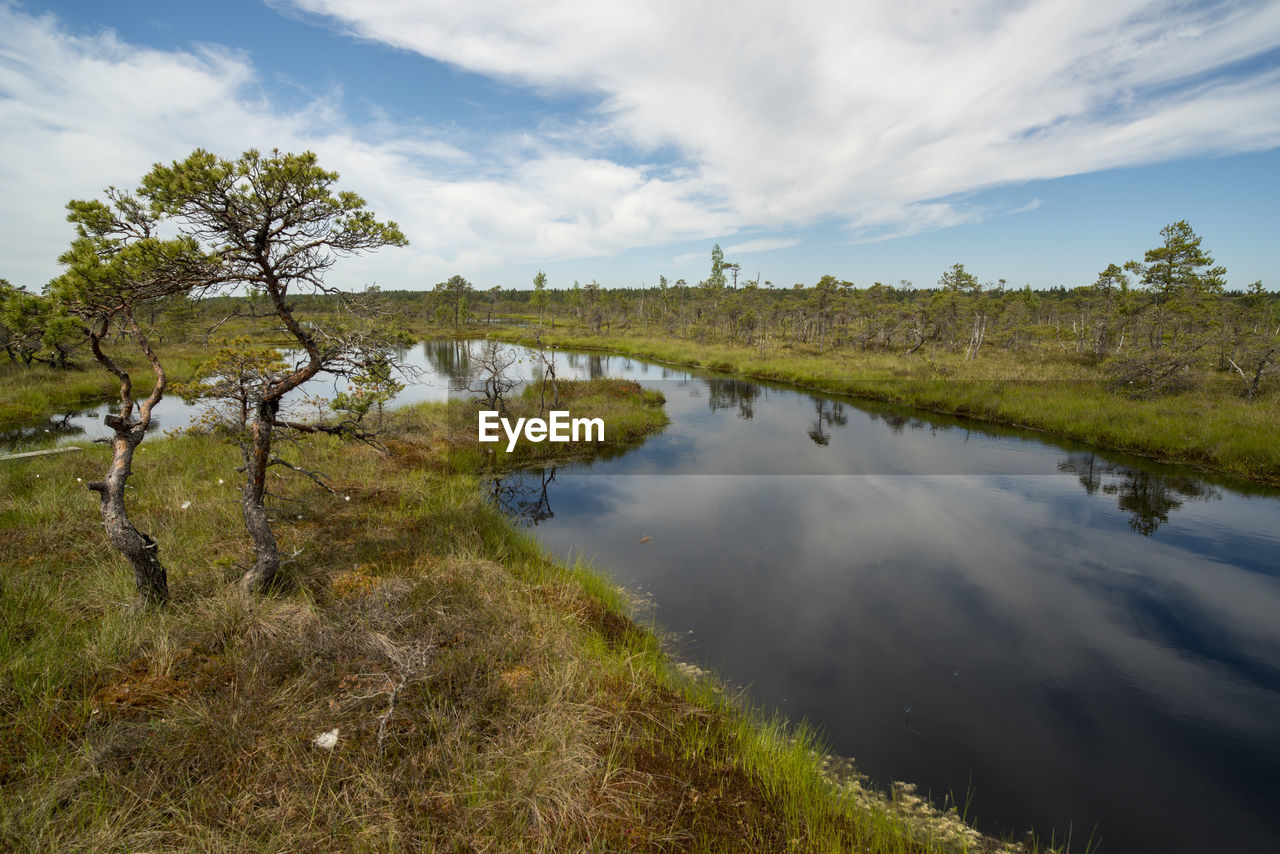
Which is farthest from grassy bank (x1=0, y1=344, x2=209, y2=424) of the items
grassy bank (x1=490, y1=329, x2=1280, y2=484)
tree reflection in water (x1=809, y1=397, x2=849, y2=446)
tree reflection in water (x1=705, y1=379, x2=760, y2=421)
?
grassy bank (x1=490, y1=329, x2=1280, y2=484)

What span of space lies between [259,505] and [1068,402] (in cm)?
2945

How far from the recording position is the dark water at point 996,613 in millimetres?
5969

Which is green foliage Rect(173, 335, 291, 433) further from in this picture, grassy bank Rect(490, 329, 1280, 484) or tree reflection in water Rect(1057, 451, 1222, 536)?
grassy bank Rect(490, 329, 1280, 484)

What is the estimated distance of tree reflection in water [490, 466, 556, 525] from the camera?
45.0 feet

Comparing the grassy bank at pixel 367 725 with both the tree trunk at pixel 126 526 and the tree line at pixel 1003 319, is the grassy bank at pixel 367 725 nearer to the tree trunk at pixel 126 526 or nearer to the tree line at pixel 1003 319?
the tree trunk at pixel 126 526

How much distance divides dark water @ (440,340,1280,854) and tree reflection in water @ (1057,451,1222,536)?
9cm

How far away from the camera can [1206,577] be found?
10.4m

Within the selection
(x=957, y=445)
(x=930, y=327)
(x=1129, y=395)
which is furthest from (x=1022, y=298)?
(x=957, y=445)

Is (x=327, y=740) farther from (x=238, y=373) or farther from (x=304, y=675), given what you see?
(x=238, y=373)

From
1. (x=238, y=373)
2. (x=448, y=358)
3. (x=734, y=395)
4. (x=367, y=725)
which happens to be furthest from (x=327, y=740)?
(x=448, y=358)

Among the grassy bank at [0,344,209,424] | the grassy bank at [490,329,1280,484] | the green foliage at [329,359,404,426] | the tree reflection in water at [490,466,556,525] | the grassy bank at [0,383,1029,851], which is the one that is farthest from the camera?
the grassy bank at [0,344,209,424]

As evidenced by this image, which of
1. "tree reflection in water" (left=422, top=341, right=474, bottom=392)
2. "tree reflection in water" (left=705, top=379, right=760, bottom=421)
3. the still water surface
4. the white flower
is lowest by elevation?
the still water surface

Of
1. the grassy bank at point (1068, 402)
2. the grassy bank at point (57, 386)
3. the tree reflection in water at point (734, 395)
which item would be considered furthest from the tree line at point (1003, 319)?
the grassy bank at point (57, 386)

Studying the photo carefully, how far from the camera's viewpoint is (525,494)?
1528 cm
